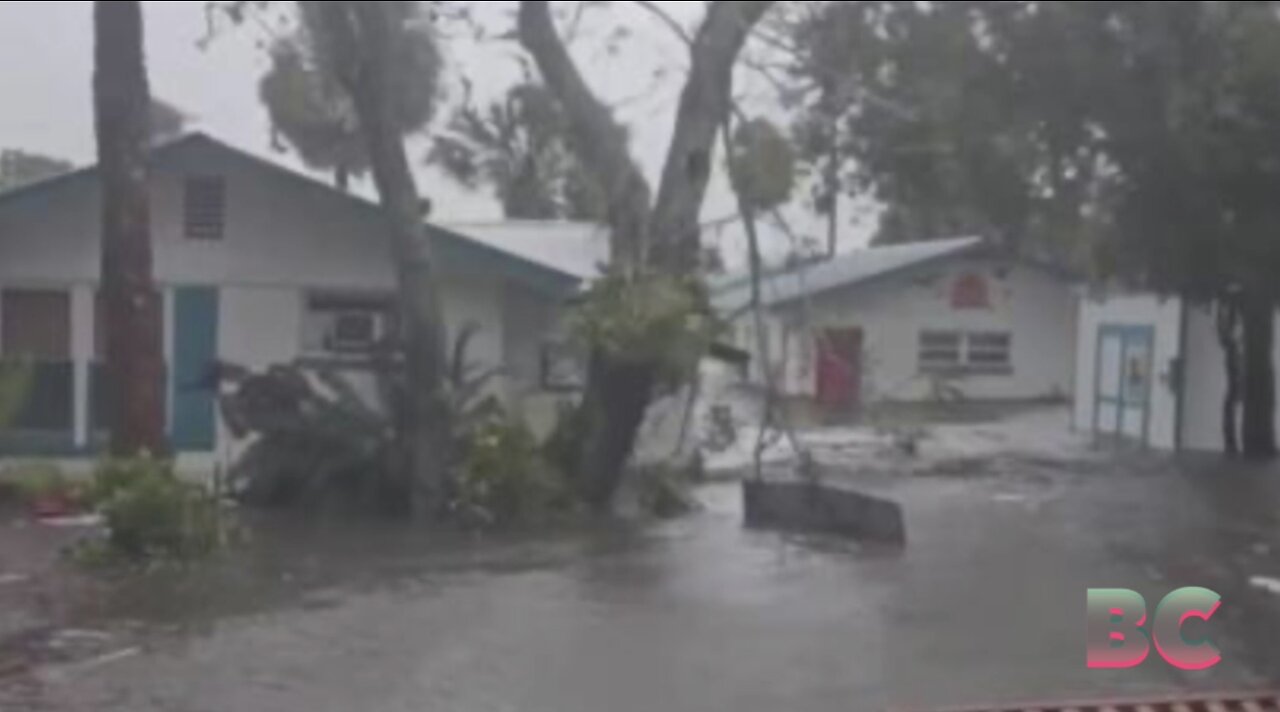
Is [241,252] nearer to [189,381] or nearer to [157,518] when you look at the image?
[189,381]

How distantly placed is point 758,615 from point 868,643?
1208 mm

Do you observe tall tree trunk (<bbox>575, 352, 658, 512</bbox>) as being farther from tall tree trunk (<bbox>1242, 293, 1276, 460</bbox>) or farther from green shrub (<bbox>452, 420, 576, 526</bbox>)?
tall tree trunk (<bbox>1242, 293, 1276, 460</bbox>)

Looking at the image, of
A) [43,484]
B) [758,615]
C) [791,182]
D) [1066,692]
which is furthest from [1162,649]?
[43,484]

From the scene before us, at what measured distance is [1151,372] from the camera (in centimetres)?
3064

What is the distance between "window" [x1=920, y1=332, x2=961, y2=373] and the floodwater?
27.2 meters

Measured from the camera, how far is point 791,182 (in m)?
19.2

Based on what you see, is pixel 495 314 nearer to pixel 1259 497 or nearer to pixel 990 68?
pixel 990 68

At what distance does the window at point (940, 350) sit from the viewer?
45.2 m

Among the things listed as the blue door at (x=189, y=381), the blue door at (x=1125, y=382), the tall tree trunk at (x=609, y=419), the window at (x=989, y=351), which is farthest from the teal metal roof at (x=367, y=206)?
the window at (x=989, y=351)

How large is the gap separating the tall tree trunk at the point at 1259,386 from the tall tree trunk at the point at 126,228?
16.5 m

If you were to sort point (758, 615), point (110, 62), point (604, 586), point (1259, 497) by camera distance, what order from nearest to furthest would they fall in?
point (758, 615)
point (604, 586)
point (110, 62)
point (1259, 497)

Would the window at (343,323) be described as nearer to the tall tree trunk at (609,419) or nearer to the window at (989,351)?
the tall tree trunk at (609,419)

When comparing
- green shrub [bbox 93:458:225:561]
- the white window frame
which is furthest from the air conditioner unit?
the white window frame

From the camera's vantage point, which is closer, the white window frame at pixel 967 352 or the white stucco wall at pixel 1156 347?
the white stucco wall at pixel 1156 347
